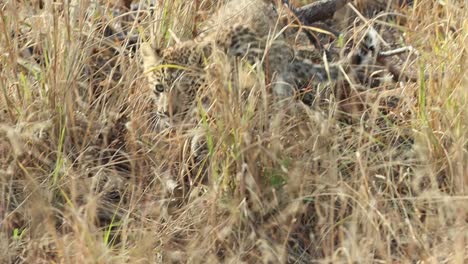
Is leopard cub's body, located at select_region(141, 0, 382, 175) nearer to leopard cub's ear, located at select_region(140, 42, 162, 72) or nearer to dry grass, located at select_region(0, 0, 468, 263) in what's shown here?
leopard cub's ear, located at select_region(140, 42, 162, 72)

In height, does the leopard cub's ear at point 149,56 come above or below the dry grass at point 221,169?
above

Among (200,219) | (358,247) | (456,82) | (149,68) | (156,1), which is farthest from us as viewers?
(156,1)

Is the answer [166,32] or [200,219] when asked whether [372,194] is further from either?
[166,32]

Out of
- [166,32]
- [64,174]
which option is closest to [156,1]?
[166,32]

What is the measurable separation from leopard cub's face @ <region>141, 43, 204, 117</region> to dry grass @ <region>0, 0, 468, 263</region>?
0.07 m

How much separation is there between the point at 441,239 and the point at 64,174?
3.86 ft

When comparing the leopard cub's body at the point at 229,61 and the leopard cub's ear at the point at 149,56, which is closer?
the leopard cub's body at the point at 229,61

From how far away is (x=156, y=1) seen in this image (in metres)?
3.81

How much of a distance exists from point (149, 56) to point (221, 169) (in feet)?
2.15

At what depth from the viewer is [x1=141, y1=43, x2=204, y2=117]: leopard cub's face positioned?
3408 mm

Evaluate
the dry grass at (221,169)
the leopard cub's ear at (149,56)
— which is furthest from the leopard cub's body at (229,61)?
the dry grass at (221,169)

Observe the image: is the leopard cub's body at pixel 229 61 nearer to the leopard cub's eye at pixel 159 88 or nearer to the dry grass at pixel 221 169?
the leopard cub's eye at pixel 159 88

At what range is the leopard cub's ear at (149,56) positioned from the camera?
348 cm

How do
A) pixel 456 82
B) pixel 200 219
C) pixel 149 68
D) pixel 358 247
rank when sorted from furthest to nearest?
pixel 149 68 → pixel 456 82 → pixel 200 219 → pixel 358 247
